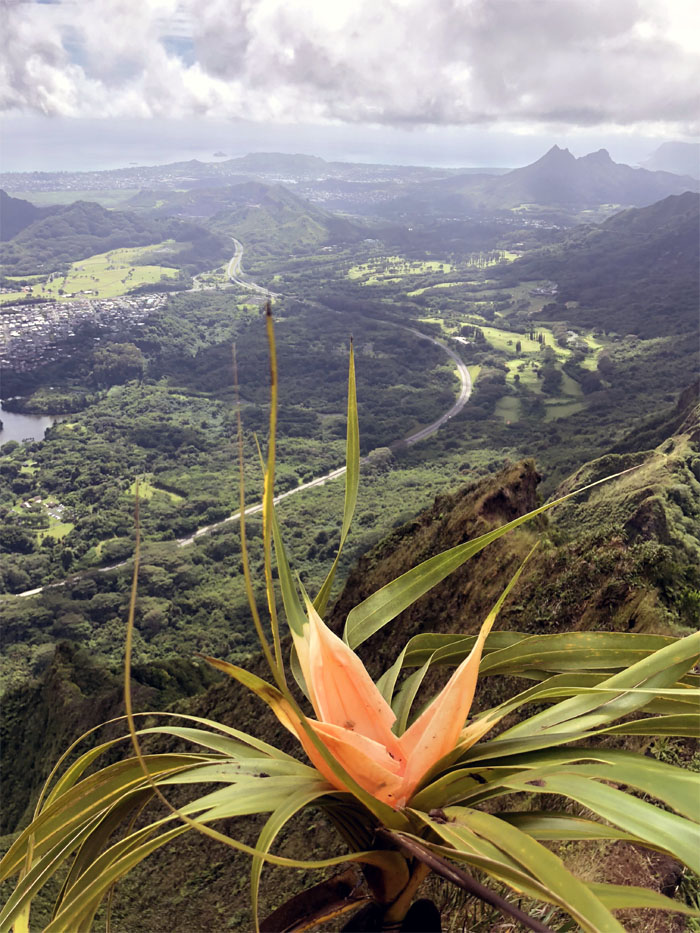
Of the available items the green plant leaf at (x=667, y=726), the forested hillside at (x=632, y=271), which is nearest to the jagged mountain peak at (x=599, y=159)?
the forested hillside at (x=632, y=271)

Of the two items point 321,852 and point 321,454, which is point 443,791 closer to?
point 321,852

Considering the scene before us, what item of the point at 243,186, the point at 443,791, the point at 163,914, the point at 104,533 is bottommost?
the point at 104,533

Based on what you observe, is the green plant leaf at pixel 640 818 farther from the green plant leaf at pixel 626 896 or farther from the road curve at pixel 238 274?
the road curve at pixel 238 274

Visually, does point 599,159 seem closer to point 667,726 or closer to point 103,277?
point 103,277

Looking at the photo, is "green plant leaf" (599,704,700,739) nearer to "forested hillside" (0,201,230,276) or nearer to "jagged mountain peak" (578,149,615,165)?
"forested hillside" (0,201,230,276)

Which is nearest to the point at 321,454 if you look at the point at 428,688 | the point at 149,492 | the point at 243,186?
the point at 149,492
